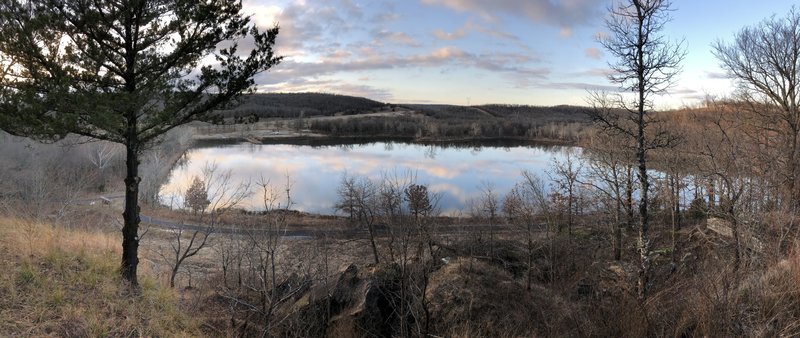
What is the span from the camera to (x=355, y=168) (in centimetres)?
6606

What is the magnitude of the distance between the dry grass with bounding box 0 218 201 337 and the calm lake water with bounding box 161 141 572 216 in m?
28.0

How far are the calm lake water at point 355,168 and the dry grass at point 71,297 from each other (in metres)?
28.0

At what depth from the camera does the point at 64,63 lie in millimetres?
9219

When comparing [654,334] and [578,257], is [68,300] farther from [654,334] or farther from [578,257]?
[578,257]

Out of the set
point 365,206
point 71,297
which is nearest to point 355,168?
point 365,206

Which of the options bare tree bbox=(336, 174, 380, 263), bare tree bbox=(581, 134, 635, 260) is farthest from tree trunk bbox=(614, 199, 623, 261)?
bare tree bbox=(336, 174, 380, 263)

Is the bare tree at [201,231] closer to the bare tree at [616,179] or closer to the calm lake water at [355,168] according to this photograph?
the calm lake water at [355,168]

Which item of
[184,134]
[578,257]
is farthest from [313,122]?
[578,257]

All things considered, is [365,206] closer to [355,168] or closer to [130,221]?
[130,221]

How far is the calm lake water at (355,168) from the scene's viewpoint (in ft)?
166

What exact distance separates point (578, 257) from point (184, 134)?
80.6 meters

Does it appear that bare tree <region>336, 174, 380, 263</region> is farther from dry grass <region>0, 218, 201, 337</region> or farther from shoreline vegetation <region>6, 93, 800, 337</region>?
dry grass <region>0, 218, 201, 337</region>

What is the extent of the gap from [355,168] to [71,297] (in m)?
57.4

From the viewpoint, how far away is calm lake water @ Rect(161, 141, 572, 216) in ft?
166
